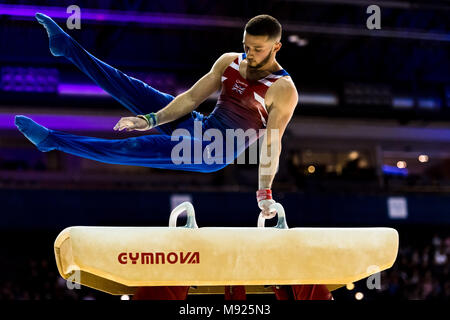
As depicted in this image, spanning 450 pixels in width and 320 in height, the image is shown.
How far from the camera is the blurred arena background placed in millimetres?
9883

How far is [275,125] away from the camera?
3.65 metres

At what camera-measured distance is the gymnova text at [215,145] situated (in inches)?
142

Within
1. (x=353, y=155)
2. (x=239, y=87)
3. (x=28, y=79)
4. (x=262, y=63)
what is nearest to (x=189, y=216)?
(x=239, y=87)

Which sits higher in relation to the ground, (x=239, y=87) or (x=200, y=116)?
(x=239, y=87)

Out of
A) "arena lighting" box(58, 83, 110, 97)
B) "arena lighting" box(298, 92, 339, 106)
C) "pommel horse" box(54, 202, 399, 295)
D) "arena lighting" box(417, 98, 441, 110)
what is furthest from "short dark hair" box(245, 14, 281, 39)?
"arena lighting" box(417, 98, 441, 110)

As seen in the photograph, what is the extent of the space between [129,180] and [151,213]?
354 cm

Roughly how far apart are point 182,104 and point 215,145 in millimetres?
342

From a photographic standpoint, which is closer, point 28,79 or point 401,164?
point 28,79

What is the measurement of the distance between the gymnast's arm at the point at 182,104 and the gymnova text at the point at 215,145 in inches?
4.8

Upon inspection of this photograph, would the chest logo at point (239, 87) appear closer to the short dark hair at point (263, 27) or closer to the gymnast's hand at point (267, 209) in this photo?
the short dark hair at point (263, 27)

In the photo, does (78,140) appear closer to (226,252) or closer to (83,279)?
(83,279)

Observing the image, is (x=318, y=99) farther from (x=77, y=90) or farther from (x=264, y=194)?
(x=264, y=194)

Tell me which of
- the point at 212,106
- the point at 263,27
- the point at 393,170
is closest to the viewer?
the point at 263,27

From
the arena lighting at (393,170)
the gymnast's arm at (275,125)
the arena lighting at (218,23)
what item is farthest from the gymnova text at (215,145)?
the arena lighting at (393,170)
